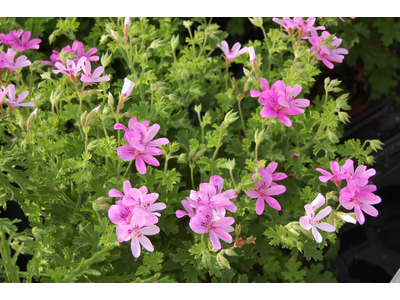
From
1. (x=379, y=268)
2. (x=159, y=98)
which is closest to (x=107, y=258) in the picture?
(x=159, y=98)

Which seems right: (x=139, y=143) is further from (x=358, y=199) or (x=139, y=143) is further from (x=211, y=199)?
(x=358, y=199)

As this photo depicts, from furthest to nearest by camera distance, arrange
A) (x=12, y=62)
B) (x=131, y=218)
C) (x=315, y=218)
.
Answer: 1. (x=12, y=62)
2. (x=315, y=218)
3. (x=131, y=218)

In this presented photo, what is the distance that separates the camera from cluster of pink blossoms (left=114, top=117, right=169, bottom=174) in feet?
4.01

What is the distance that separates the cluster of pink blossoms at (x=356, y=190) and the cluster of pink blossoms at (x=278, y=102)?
0.21 meters

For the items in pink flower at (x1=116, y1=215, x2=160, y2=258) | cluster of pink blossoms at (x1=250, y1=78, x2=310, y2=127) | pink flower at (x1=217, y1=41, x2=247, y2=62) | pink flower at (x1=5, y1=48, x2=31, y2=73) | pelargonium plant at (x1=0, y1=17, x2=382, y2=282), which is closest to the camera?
pink flower at (x1=116, y1=215, x2=160, y2=258)

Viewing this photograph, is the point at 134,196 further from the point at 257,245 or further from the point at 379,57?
the point at 379,57

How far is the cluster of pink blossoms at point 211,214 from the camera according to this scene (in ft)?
3.79

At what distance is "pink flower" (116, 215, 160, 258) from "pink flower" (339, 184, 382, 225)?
0.59 meters

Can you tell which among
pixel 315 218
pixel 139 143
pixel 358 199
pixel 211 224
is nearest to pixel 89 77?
pixel 139 143

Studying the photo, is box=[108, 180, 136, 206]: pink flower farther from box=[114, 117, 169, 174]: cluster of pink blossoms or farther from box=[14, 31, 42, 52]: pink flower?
box=[14, 31, 42, 52]: pink flower

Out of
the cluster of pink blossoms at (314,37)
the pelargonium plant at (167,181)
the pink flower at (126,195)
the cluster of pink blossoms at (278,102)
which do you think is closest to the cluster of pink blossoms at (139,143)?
the pelargonium plant at (167,181)

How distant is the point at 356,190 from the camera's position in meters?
1.26

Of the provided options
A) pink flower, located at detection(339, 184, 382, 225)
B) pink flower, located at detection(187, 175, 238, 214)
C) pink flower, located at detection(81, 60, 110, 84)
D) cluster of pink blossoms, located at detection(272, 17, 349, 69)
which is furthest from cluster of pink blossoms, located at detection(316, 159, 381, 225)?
pink flower, located at detection(81, 60, 110, 84)

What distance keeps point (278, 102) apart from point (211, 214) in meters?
0.43
